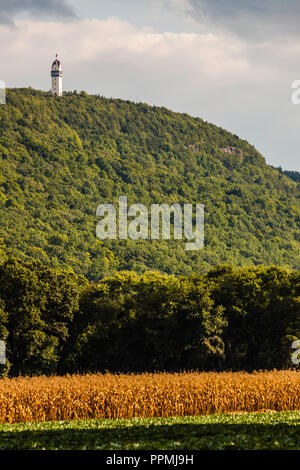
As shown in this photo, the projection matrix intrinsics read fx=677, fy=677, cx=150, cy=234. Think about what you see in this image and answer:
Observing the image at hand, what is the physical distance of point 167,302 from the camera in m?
56.9

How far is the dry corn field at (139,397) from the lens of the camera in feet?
95.1

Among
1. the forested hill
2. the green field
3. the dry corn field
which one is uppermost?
the forested hill

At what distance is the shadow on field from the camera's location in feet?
59.4

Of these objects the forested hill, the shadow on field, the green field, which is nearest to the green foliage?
the green field

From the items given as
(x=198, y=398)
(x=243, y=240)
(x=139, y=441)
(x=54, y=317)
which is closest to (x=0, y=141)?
(x=243, y=240)

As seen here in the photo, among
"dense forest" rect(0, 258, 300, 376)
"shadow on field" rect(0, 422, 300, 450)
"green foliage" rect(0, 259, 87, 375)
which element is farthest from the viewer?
"dense forest" rect(0, 258, 300, 376)

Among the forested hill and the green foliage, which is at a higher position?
the forested hill

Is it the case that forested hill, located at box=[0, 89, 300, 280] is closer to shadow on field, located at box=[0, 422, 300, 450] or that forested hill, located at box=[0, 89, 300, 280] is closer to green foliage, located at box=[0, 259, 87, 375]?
green foliage, located at box=[0, 259, 87, 375]

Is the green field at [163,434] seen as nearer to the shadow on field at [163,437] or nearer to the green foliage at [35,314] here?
the shadow on field at [163,437]

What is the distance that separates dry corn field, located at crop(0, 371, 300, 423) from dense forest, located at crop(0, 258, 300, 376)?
1869 centimetres

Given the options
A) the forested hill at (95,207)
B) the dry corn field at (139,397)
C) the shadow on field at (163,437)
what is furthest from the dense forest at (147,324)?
the forested hill at (95,207)

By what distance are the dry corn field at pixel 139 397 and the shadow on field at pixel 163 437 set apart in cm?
623

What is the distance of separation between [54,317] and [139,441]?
38.1m
